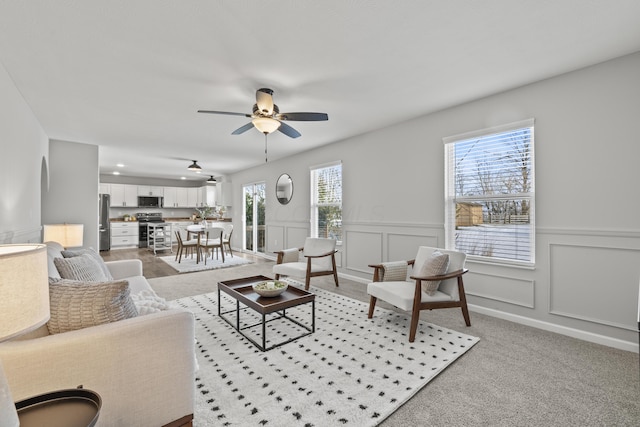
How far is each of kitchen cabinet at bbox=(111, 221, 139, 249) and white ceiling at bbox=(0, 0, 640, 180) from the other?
609 centimetres

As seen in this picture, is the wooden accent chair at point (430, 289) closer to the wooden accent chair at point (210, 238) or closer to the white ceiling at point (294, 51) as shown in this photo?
the white ceiling at point (294, 51)

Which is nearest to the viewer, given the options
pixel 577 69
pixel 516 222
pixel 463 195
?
pixel 577 69

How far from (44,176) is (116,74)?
10.9ft

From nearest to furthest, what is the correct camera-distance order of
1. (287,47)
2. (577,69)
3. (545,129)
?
(287,47), (577,69), (545,129)

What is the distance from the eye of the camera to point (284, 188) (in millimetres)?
6680

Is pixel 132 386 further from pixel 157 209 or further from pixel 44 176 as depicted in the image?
pixel 157 209

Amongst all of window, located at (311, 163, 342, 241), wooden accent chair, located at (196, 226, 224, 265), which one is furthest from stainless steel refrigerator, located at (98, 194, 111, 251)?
window, located at (311, 163, 342, 241)

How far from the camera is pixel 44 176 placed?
184 inches

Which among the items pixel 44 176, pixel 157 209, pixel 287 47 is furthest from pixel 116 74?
pixel 157 209

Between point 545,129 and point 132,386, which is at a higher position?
point 545,129

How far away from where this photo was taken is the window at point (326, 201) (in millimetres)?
5305

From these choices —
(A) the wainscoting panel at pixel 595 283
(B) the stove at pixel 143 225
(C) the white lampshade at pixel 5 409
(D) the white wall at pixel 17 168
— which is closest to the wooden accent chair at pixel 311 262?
(A) the wainscoting panel at pixel 595 283

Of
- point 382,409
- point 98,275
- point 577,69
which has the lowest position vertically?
point 382,409

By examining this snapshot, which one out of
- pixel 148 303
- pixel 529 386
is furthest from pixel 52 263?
pixel 529 386
